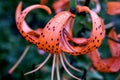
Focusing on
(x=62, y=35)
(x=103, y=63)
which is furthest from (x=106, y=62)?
(x=62, y=35)

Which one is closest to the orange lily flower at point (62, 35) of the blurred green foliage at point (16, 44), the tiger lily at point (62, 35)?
the tiger lily at point (62, 35)

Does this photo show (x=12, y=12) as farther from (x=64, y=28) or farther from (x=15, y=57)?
(x=64, y=28)

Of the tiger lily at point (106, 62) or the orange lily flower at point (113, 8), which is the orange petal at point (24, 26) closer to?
the tiger lily at point (106, 62)

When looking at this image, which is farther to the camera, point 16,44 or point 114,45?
point 16,44

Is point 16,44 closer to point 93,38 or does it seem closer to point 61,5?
point 61,5

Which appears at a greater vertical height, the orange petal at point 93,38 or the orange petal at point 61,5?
the orange petal at point 61,5

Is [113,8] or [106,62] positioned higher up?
[113,8]

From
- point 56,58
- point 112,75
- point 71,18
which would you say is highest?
point 71,18

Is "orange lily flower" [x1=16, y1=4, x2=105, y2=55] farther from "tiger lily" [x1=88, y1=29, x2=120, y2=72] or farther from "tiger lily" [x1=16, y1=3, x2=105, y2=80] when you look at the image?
"tiger lily" [x1=88, y1=29, x2=120, y2=72]

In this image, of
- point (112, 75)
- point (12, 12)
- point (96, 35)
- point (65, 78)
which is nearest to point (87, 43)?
point (96, 35)

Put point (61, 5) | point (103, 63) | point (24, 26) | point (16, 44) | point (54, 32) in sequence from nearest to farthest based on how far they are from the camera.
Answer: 1. point (54, 32)
2. point (24, 26)
3. point (103, 63)
4. point (61, 5)
5. point (16, 44)

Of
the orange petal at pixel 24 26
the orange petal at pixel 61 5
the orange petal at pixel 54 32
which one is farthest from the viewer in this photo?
the orange petal at pixel 61 5
